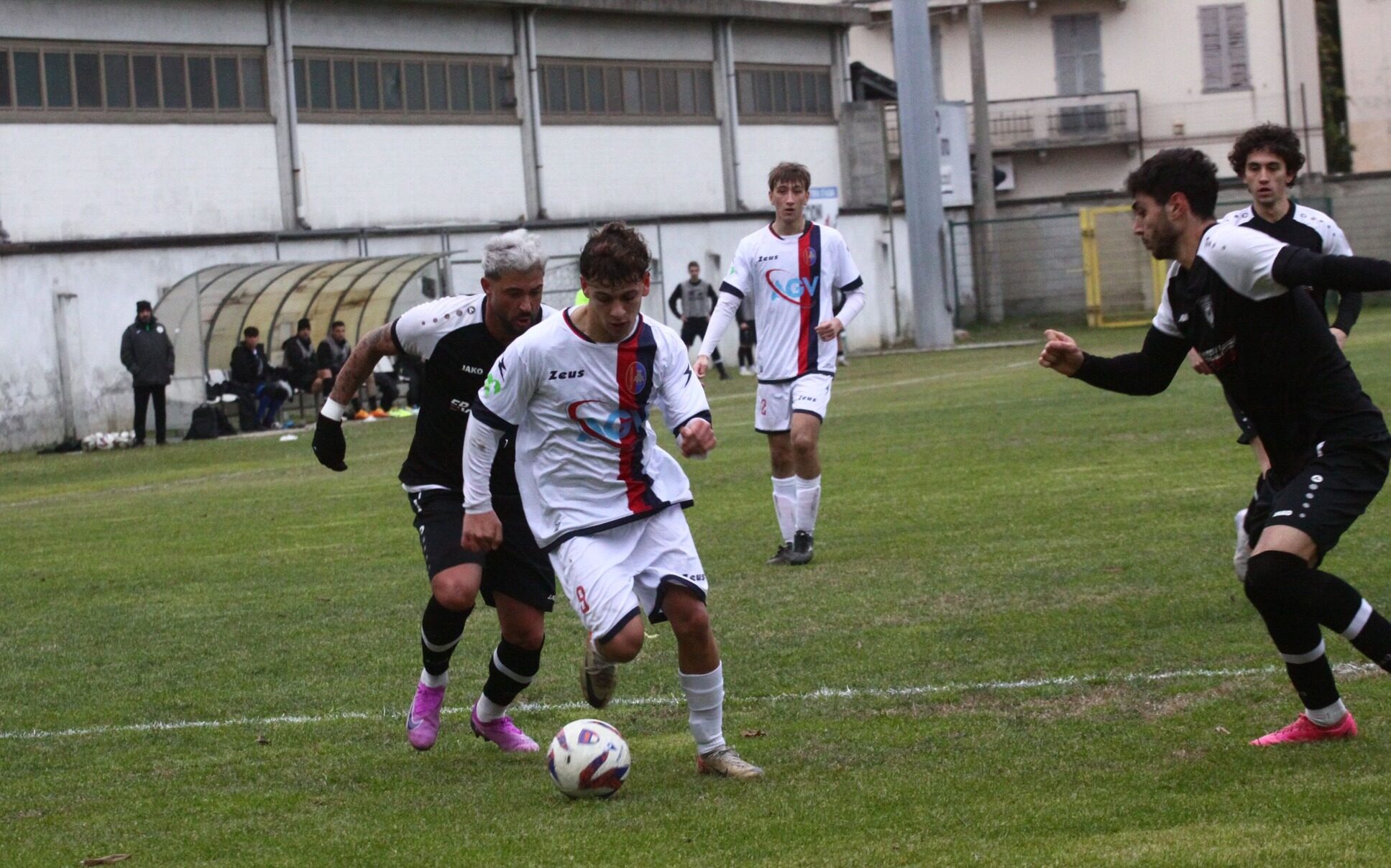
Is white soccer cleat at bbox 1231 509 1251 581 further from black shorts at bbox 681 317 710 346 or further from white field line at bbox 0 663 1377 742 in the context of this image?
black shorts at bbox 681 317 710 346

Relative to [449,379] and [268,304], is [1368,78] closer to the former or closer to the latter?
[268,304]

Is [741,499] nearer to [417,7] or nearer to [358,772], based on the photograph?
[358,772]

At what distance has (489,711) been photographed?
21.8ft

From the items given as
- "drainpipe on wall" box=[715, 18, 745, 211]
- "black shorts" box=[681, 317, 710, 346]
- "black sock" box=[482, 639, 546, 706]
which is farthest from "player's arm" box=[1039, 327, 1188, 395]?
"drainpipe on wall" box=[715, 18, 745, 211]

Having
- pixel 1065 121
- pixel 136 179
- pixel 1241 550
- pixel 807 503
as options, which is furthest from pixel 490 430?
pixel 1065 121

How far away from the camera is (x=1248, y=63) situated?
167ft

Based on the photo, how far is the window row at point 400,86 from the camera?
33.6 meters

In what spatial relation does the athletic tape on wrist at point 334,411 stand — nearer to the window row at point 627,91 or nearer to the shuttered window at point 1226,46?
the window row at point 627,91

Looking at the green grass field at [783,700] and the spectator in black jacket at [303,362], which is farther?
the spectator in black jacket at [303,362]

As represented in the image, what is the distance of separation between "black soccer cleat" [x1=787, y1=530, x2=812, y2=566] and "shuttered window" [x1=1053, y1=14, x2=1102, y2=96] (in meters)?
43.4

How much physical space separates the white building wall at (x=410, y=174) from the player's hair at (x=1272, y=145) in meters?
26.8

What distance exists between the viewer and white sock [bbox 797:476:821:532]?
10.9 meters

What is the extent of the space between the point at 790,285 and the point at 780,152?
31763 mm

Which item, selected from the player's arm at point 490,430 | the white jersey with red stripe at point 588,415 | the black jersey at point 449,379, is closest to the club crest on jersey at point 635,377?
the white jersey with red stripe at point 588,415
